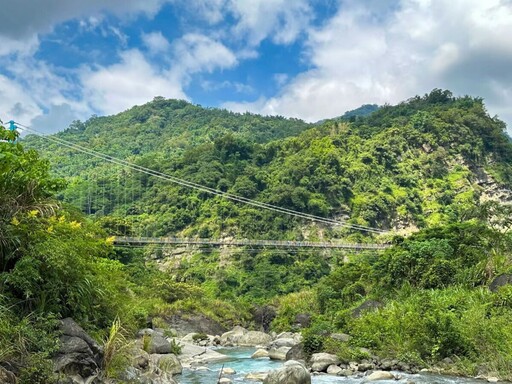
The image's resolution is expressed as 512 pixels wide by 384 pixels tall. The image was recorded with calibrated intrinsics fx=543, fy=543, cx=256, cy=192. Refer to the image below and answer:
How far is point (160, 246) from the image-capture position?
4681 centimetres

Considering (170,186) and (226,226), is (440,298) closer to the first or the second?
(226,226)

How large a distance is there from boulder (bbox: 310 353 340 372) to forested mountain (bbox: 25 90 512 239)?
32272mm

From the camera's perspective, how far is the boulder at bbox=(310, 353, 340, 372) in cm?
→ 1330

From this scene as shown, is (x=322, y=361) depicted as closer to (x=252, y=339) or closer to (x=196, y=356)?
(x=196, y=356)

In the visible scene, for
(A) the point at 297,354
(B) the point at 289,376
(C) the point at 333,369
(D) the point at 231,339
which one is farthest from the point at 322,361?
(D) the point at 231,339

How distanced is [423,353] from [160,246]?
3605 cm

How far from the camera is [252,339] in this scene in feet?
78.2

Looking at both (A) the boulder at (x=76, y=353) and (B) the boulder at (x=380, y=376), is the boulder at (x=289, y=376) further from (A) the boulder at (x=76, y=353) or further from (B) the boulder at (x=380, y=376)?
(A) the boulder at (x=76, y=353)

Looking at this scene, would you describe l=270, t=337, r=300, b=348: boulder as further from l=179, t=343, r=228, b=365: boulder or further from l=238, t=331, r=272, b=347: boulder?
l=179, t=343, r=228, b=365: boulder

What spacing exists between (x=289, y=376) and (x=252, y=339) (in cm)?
1422

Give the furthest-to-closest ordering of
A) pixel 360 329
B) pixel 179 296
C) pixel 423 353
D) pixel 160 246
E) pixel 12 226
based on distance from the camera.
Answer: pixel 160 246 < pixel 179 296 < pixel 360 329 < pixel 423 353 < pixel 12 226

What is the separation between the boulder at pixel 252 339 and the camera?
77.5 feet

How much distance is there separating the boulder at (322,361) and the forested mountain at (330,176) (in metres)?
32.3

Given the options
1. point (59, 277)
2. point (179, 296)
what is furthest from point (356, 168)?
point (59, 277)
